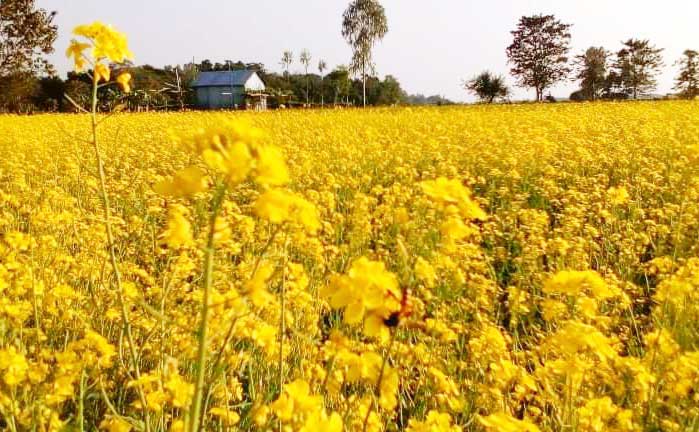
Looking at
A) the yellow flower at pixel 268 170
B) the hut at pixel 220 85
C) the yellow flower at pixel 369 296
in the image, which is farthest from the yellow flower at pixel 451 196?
the hut at pixel 220 85

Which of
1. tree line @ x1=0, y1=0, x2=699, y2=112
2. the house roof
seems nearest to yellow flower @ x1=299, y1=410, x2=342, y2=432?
tree line @ x1=0, y1=0, x2=699, y2=112

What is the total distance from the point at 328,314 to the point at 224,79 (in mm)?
50861

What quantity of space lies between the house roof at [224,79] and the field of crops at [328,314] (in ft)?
151

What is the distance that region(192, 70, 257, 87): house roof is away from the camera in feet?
165

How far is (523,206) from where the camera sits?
5.29m

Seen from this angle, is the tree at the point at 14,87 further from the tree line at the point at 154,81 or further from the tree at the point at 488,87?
the tree at the point at 488,87

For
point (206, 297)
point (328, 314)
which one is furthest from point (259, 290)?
point (328, 314)

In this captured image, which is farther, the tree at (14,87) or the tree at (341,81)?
the tree at (341,81)

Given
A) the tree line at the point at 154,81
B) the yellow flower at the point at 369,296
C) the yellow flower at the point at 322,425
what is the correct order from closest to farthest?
the yellow flower at the point at 369,296 → the yellow flower at the point at 322,425 → the tree line at the point at 154,81

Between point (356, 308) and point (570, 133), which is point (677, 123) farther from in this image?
point (356, 308)

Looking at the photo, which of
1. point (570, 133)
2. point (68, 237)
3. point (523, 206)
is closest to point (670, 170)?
point (523, 206)

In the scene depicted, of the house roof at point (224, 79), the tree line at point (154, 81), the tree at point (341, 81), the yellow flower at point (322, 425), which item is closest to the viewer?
the yellow flower at point (322, 425)

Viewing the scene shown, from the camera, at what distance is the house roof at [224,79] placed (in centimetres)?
5028

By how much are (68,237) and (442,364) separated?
2349mm
